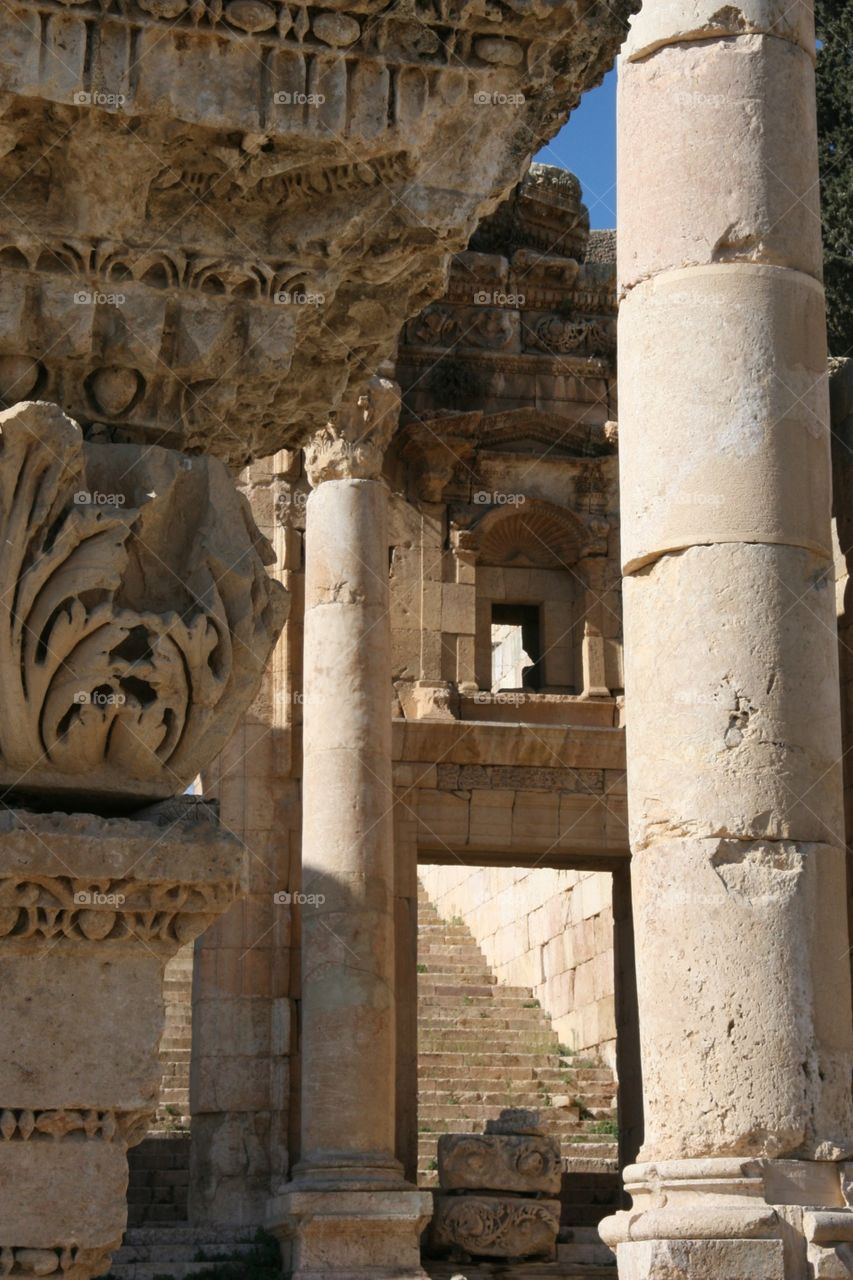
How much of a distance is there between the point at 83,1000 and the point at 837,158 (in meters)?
19.4

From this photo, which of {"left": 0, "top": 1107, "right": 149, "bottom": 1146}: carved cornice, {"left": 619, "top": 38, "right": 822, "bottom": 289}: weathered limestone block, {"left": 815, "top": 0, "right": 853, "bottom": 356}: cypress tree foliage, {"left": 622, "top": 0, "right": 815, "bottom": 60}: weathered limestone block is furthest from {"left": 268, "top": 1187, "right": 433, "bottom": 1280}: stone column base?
{"left": 0, "top": 1107, "right": 149, "bottom": 1146}: carved cornice

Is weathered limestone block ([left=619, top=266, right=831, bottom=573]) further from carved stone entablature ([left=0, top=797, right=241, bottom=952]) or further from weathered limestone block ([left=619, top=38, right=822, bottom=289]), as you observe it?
carved stone entablature ([left=0, top=797, right=241, bottom=952])

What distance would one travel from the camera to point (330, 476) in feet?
61.5

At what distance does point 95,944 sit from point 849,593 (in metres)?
13.3

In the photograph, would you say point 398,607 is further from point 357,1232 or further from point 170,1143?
point 357,1232

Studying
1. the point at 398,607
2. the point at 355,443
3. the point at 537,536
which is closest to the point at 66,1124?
the point at 355,443

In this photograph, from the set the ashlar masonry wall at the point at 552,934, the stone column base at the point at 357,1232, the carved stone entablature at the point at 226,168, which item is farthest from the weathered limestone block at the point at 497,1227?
the carved stone entablature at the point at 226,168

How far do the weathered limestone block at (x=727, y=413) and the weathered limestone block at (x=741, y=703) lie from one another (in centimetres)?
20

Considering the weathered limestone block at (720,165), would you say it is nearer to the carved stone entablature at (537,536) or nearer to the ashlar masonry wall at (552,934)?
the carved stone entablature at (537,536)

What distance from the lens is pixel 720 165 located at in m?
10.7

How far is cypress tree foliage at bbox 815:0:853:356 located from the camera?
21125 mm

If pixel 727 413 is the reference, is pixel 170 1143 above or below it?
below

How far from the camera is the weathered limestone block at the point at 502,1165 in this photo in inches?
677

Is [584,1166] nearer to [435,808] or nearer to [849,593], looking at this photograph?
[435,808]
